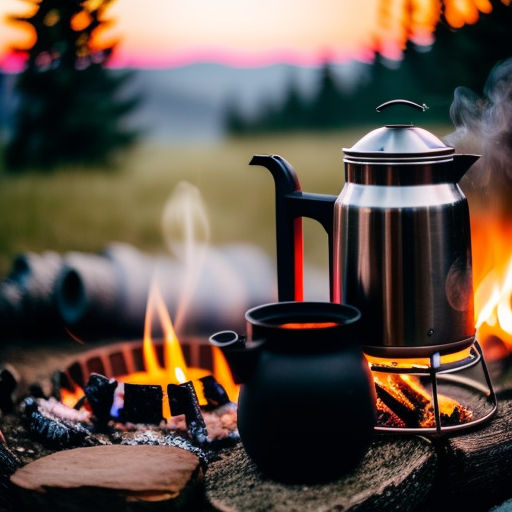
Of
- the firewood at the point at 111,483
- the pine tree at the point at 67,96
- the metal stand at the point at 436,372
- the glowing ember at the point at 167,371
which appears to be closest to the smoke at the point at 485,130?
the metal stand at the point at 436,372

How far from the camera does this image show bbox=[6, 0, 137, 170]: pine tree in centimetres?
451

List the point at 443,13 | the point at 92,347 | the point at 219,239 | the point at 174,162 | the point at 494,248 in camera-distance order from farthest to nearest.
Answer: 1. the point at 174,162
2. the point at 219,239
3. the point at 92,347
4. the point at 443,13
5. the point at 494,248

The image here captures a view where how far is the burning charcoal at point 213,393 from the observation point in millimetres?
3223

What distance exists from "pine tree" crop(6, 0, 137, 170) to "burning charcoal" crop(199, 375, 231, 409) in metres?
2.40

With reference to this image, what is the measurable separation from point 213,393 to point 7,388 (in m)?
1.02

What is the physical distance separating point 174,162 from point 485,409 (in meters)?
17.2

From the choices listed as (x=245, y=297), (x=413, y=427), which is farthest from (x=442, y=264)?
(x=245, y=297)

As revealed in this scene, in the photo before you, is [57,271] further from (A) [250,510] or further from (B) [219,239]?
(B) [219,239]

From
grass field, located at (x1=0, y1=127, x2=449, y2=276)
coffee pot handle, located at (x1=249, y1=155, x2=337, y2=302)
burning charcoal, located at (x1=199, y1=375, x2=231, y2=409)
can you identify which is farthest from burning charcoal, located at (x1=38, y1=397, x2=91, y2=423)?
grass field, located at (x1=0, y1=127, x2=449, y2=276)

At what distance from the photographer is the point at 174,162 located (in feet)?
64.1

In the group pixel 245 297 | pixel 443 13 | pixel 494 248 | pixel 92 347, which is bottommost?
pixel 92 347

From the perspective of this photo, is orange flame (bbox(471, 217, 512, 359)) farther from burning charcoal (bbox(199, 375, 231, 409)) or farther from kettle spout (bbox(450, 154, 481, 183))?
burning charcoal (bbox(199, 375, 231, 409))

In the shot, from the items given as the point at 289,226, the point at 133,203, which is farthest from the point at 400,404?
the point at 133,203

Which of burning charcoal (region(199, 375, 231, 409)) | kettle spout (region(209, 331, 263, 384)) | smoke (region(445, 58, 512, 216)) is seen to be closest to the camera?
kettle spout (region(209, 331, 263, 384))
